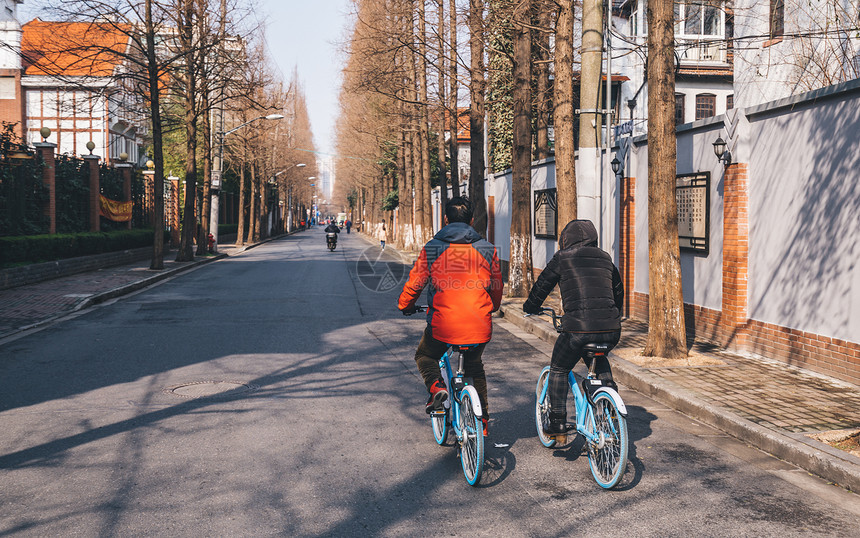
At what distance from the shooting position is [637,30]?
30859 millimetres

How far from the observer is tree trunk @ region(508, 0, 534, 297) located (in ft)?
53.9

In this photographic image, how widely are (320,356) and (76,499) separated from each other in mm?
5398

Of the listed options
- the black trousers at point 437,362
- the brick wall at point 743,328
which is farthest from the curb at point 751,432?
the black trousers at point 437,362

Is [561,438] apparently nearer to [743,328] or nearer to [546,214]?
[743,328]

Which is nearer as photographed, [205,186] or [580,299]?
[580,299]

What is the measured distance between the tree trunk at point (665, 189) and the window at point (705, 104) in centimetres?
2462

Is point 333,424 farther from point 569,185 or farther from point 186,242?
point 186,242

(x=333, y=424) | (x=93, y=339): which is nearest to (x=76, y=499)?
(x=333, y=424)

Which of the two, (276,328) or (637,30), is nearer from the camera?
(276,328)

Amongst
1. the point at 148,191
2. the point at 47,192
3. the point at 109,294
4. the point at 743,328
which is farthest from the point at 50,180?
the point at 743,328

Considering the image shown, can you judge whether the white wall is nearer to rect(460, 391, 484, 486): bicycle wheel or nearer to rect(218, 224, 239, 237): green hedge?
rect(460, 391, 484, 486): bicycle wheel

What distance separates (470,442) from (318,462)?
116 centimetres

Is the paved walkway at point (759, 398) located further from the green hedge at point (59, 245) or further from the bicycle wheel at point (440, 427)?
the green hedge at point (59, 245)

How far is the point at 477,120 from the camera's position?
2306 centimetres
